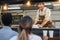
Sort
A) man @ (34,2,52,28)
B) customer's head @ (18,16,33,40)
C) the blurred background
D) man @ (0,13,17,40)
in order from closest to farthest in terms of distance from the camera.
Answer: customer's head @ (18,16,33,40), man @ (0,13,17,40), man @ (34,2,52,28), the blurred background

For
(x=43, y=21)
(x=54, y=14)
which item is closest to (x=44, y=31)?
(x=43, y=21)

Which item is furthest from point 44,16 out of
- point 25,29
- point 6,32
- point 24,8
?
point 25,29

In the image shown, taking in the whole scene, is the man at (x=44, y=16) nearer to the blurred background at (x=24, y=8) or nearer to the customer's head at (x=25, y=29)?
the blurred background at (x=24, y=8)

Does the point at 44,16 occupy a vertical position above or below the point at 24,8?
below

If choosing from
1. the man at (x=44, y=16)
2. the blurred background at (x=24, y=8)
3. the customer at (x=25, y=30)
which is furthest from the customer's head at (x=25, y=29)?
the blurred background at (x=24, y=8)

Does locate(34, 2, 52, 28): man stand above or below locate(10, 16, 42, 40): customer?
below

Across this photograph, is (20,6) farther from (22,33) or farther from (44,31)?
(22,33)

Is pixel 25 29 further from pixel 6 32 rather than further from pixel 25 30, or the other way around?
pixel 6 32

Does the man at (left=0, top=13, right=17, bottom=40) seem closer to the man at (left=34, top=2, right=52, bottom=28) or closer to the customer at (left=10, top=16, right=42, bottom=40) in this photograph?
the customer at (left=10, top=16, right=42, bottom=40)

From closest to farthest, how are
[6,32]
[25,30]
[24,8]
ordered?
[25,30], [6,32], [24,8]

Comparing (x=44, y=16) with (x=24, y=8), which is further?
(x=24, y=8)

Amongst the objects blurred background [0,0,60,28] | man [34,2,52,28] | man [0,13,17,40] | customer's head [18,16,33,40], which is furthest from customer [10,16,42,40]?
blurred background [0,0,60,28]

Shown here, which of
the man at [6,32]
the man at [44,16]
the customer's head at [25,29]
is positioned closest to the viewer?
the customer's head at [25,29]

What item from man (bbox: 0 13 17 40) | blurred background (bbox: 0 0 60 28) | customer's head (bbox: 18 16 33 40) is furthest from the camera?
blurred background (bbox: 0 0 60 28)
